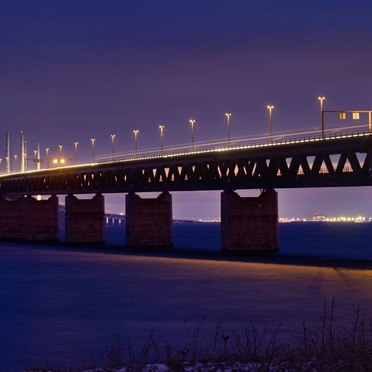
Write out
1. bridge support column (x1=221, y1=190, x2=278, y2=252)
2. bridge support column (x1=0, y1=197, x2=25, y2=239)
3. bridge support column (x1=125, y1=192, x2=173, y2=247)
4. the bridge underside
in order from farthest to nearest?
1. bridge support column (x1=0, y1=197, x2=25, y2=239)
2. bridge support column (x1=125, y1=192, x2=173, y2=247)
3. the bridge underside
4. bridge support column (x1=221, y1=190, x2=278, y2=252)

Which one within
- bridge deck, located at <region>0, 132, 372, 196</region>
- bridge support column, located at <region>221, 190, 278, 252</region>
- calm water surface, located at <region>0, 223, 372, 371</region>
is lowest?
calm water surface, located at <region>0, 223, 372, 371</region>

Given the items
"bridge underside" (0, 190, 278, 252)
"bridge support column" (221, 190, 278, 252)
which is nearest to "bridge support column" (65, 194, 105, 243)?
"bridge underside" (0, 190, 278, 252)

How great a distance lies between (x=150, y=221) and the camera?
4850 inches

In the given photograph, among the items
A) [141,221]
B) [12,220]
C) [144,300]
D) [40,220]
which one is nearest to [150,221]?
[141,221]

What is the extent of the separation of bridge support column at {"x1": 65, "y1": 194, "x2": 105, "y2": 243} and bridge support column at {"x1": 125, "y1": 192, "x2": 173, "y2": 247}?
826 inches

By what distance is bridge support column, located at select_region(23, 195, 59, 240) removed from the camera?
524 feet

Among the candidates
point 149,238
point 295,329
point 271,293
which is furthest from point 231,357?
point 149,238

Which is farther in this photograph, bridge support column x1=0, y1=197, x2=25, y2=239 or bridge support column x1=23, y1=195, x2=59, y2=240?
bridge support column x1=0, y1=197, x2=25, y2=239

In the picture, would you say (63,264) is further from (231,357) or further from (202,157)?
(231,357)

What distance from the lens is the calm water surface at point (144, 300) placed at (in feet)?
113

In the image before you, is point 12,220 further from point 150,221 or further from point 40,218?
point 150,221

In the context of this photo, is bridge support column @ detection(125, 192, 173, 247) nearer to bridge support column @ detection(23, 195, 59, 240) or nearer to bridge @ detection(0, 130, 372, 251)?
bridge @ detection(0, 130, 372, 251)

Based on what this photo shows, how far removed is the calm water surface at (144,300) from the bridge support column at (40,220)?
225 feet

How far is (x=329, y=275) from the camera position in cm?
7112
